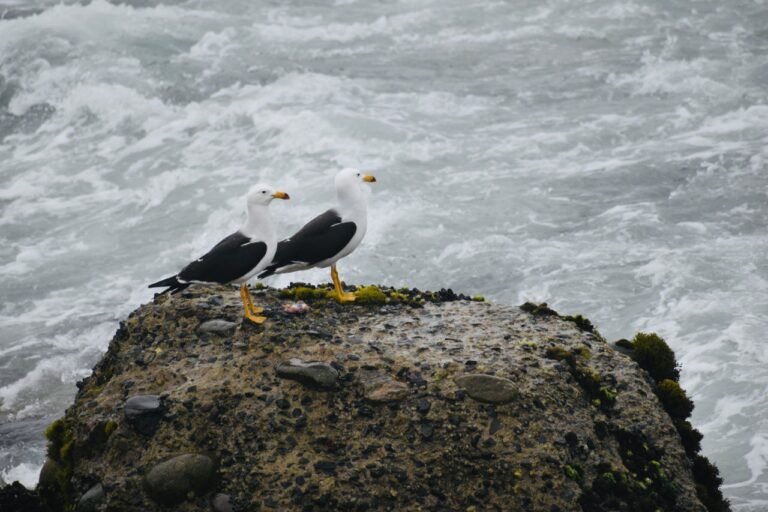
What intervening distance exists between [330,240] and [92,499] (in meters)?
3.33

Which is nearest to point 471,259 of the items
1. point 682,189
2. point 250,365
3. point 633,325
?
point 633,325

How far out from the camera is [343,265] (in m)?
19.8

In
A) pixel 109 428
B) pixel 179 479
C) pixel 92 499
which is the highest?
pixel 109 428

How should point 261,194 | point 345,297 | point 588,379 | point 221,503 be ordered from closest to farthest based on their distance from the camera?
point 221,503
point 588,379
point 261,194
point 345,297

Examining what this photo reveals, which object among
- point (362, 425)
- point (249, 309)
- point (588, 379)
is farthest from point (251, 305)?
point (588, 379)

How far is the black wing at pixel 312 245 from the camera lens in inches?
382

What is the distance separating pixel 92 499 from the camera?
26.3ft

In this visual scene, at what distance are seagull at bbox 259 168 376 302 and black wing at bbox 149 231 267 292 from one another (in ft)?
1.79

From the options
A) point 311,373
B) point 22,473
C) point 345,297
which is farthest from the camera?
point 22,473

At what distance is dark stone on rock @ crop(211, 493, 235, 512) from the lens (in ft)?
25.4

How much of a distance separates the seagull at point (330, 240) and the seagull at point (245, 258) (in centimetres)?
36

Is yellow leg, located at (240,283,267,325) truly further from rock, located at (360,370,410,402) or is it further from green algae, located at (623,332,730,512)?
green algae, located at (623,332,730,512)

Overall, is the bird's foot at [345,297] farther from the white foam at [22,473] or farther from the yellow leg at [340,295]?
the white foam at [22,473]

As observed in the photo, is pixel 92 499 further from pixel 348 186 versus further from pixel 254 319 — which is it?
pixel 348 186
